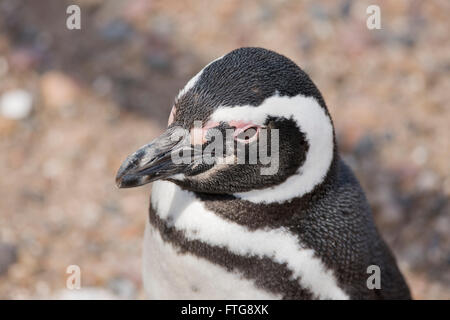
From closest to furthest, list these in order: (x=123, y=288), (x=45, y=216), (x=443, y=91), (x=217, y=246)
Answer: (x=217, y=246) < (x=123, y=288) < (x=45, y=216) < (x=443, y=91)

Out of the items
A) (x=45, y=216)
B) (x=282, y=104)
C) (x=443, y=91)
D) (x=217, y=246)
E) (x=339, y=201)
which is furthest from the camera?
(x=443, y=91)

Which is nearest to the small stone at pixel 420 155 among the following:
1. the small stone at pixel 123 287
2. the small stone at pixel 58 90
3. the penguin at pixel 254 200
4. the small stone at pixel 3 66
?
the penguin at pixel 254 200

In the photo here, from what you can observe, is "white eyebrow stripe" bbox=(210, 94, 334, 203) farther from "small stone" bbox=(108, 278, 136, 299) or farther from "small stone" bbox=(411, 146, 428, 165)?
"small stone" bbox=(411, 146, 428, 165)

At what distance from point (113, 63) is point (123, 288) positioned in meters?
1.03

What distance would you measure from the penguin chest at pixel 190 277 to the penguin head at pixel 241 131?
200mm

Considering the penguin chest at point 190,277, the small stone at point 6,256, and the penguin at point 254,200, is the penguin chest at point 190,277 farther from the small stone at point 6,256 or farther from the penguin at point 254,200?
the small stone at point 6,256

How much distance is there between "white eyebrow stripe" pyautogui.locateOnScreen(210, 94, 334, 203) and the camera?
1378 millimetres

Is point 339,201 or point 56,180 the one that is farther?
point 56,180

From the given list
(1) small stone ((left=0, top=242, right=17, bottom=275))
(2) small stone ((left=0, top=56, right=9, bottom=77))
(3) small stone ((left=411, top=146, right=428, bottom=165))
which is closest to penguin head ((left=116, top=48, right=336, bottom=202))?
(1) small stone ((left=0, top=242, right=17, bottom=275))

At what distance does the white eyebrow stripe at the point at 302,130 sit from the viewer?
138cm

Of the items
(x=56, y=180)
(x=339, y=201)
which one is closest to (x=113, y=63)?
(x=56, y=180)

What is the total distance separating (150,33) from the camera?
300 cm

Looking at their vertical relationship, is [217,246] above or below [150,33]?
below
